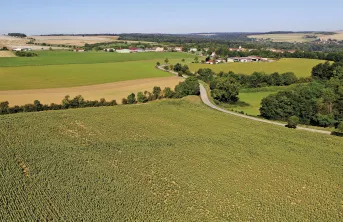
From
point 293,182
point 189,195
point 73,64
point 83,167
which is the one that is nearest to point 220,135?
point 293,182

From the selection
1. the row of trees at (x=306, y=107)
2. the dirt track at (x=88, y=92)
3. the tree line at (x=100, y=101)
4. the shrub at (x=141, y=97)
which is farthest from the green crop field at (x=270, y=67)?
the row of trees at (x=306, y=107)

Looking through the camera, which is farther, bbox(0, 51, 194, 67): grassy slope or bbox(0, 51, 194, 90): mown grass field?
bbox(0, 51, 194, 67): grassy slope

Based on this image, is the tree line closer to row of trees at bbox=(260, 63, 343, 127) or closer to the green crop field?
row of trees at bbox=(260, 63, 343, 127)

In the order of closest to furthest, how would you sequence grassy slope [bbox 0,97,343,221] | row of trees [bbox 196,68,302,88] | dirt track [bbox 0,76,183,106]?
grassy slope [bbox 0,97,343,221] < dirt track [bbox 0,76,183,106] < row of trees [bbox 196,68,302,88]

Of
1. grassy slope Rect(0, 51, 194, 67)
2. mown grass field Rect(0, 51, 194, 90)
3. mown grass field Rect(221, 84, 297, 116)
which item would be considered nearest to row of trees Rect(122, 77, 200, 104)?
mown grass field Rect(221, 84, 297, 116)

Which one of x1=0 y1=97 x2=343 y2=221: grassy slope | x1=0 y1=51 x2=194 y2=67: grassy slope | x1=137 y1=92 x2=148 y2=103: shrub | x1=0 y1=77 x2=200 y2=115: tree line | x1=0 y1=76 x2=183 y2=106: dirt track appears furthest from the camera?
x1=0 y1=51 x2=194 y2=67: grassy slope

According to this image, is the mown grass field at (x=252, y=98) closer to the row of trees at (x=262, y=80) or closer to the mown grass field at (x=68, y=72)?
the row of trees at (x=262, y=80)
